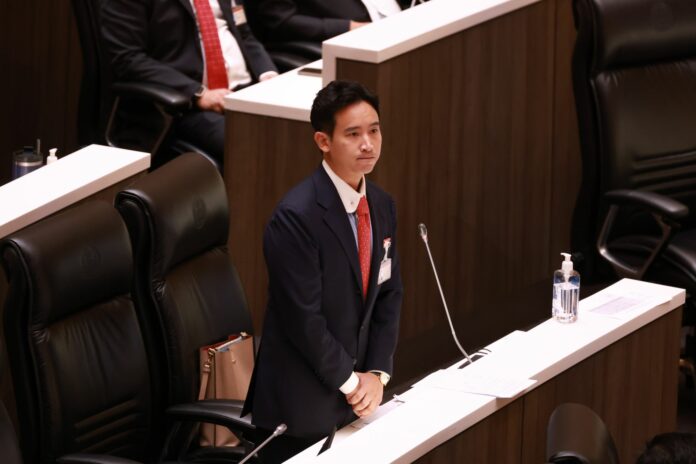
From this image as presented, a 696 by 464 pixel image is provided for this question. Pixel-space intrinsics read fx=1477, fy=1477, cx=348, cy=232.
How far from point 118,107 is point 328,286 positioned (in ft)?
6.76

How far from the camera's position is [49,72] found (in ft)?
17.5

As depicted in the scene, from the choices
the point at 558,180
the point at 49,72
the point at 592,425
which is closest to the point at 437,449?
the point at 592,425

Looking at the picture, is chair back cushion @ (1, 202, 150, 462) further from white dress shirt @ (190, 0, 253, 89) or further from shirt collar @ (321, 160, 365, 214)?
white dress shirt @ (190, 0, 253, 89)

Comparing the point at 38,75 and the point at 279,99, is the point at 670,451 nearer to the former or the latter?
the point at 279,99

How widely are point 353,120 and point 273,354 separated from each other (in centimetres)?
48

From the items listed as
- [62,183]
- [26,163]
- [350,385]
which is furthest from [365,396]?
[26,163]

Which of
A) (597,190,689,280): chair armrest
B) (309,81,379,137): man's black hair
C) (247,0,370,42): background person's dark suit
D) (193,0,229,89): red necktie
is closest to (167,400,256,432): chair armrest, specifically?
(309,81,379,137): man's black hair

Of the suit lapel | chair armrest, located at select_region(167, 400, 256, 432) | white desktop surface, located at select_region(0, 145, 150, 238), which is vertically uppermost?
the suit lapel

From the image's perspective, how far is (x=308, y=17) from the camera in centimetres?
513

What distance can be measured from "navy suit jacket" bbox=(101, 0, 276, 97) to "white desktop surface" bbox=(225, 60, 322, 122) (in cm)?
46

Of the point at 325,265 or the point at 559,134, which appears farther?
the point at 559,134

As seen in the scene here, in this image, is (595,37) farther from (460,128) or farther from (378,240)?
(378,240)

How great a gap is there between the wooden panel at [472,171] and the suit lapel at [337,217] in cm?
109

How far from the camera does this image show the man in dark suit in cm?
279
